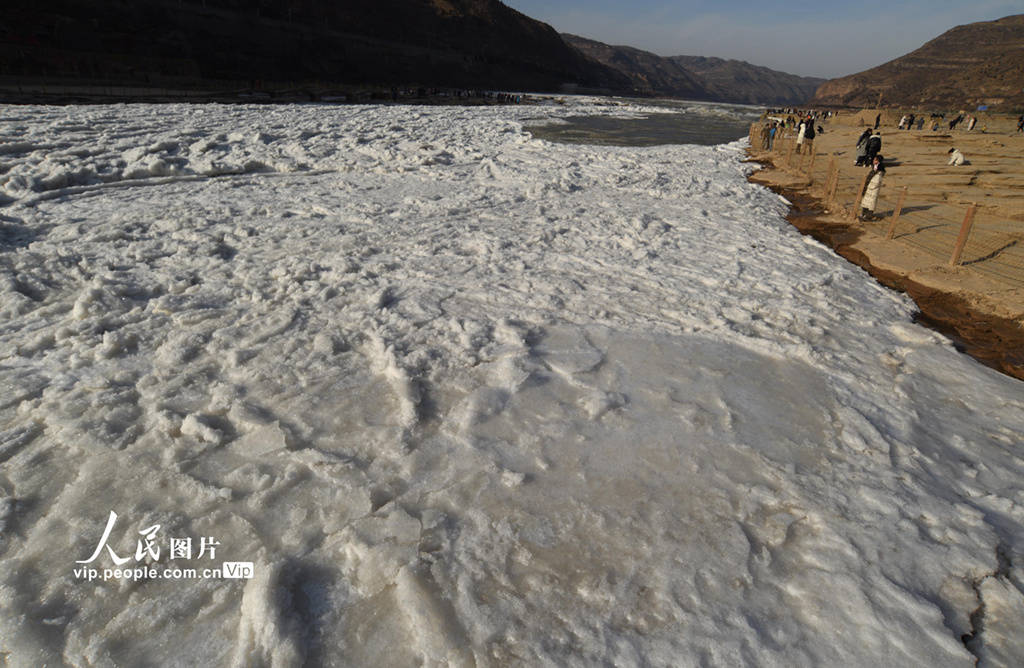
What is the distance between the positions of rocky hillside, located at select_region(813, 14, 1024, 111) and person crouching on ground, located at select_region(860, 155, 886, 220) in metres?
69.0

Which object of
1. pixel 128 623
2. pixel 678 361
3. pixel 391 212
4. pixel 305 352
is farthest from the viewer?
pixel 391 212

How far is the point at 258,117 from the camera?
46.8 feet

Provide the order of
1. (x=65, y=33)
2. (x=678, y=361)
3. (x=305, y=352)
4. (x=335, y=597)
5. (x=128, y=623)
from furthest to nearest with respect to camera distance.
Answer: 1. (x=65, y=33)
2. (x=678, y=361)
3. (x=305, y=352)
4. (x=335, y=597)
5. (x=128, y=623)

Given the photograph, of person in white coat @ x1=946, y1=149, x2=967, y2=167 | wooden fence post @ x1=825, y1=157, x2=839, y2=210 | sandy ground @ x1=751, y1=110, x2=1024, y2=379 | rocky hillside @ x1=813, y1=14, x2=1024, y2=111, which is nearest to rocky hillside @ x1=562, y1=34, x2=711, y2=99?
rocky hillside @ x1=813, y1=14, x2=1024, y2=111

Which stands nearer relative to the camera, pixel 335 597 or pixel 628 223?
pixel 335 597

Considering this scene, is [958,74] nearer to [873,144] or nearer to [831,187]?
[873,144]

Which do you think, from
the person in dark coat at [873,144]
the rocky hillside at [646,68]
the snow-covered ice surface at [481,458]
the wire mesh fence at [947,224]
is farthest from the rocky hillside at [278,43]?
the rocky hillside at [646,68]

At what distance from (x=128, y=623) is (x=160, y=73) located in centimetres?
4133

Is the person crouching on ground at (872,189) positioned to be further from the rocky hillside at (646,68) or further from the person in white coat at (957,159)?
the rocky hillside at (646,68)

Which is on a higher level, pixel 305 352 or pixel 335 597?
pixel 305 352

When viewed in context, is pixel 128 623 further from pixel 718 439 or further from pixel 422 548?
pixel 718 439

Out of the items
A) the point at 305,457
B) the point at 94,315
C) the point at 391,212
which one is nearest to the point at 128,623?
the point at 305,457

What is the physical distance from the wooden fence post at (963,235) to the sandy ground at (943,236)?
88 millimetres

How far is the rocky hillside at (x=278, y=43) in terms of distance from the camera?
29.2 m
